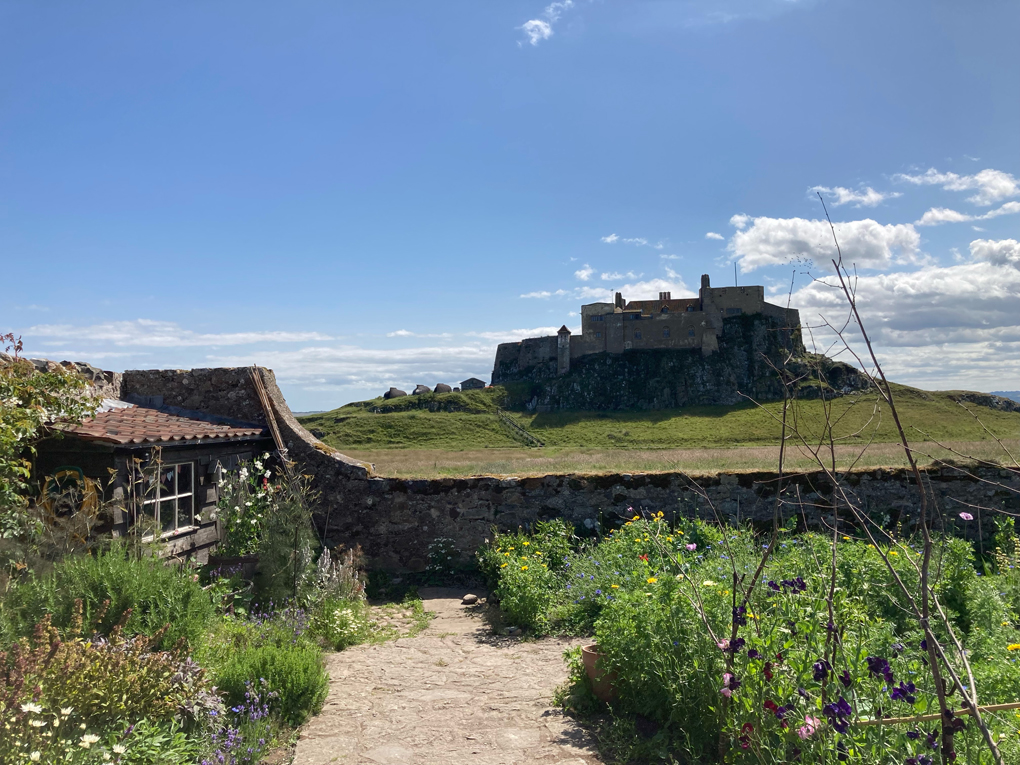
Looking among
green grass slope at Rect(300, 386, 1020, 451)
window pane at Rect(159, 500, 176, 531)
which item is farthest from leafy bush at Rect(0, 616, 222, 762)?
green grass slope at Rect(300, 386, 1020, 451)

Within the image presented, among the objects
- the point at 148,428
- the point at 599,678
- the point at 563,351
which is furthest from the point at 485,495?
the point at 563,351

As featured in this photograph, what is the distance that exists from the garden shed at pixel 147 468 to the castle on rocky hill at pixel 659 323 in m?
65.7

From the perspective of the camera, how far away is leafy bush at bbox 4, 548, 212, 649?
495 centimetres

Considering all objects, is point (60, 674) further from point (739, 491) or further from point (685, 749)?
point (739, 491)

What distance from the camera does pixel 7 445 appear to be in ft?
20.6

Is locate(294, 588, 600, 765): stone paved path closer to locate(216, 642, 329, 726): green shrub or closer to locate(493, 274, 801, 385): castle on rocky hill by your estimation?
locate(216, 642, 329, 726): green shrub

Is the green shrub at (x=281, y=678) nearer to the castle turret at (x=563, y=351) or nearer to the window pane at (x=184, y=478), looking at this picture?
the window pane at (x=184, y=478)

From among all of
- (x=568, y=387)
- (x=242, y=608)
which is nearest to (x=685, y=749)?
(x=242, y=608)

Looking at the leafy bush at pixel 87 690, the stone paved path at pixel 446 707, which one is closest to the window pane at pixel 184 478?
the stone paved path at pixel 446 707

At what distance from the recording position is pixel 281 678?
509 cm

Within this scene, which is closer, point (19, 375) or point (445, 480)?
point (19, 375)

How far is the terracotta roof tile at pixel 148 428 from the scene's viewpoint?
7.45 metres

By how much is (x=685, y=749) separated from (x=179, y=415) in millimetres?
8722

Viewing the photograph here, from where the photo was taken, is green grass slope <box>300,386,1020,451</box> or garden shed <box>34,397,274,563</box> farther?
green grass slope <box>300,386,1020,451</box>
